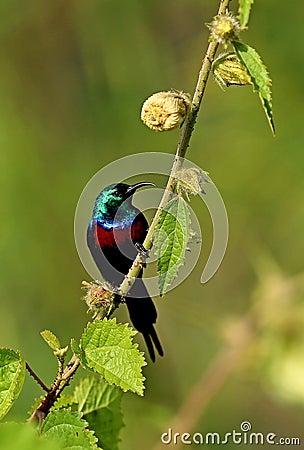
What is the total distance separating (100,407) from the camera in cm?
132

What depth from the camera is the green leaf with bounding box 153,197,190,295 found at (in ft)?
3.44

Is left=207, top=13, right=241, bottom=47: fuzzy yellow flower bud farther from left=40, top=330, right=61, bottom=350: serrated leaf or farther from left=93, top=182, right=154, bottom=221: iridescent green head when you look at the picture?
left=93, top=182, right=154, bottom=221: iridescent green head

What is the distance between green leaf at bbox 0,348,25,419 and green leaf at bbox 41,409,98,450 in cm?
5

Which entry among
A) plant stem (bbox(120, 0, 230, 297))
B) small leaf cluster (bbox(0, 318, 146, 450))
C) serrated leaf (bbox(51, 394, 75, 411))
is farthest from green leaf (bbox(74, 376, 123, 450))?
plant stem (bbox(120, 0, 230, 297))

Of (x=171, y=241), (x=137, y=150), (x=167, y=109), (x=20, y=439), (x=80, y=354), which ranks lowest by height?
(x=20, y=439)

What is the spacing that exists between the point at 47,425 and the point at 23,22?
3.26 m

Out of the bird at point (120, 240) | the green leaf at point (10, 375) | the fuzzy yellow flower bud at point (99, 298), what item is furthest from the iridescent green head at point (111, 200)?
the green leaf at point (10, 375)

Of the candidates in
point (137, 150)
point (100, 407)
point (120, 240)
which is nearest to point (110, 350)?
point (100, 407)

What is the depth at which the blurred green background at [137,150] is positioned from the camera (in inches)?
141

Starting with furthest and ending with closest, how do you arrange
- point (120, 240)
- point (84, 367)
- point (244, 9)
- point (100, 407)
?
1. point (120, 240)
2. point (100, 407)
3. point (84, 367)
4. point (244, 9)

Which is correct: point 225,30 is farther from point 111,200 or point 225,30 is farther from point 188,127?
point 111,200

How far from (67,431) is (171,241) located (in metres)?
0.29

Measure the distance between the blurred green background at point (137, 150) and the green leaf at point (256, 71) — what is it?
2.52 meters

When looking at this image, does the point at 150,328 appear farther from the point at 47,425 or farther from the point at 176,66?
the point at 176,66
